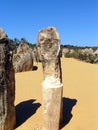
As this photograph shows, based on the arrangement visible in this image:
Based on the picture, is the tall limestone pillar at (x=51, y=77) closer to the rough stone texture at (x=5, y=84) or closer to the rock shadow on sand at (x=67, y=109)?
the rock shadow on sand at (x=67, y=109)

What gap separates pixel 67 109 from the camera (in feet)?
33.3

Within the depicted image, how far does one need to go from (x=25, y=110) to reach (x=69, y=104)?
1.55m

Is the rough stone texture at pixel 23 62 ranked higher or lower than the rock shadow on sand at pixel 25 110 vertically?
higher

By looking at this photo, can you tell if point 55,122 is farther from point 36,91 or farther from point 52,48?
point 36,91

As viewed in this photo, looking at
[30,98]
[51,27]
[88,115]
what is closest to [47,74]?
[51,27]

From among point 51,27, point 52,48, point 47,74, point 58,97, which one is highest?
point 51,27

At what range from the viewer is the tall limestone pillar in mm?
8555

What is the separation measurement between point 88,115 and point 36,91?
151 inches

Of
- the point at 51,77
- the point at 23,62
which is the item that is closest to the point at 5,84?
the point at 51,77

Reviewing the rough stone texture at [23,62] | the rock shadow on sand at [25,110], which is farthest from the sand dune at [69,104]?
the rough stone texture at [23,62]

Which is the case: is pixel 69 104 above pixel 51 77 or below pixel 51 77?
below

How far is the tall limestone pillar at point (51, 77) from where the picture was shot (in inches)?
337

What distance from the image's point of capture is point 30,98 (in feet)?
39.1

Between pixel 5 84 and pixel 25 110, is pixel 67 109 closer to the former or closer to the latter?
pixel 25 110
